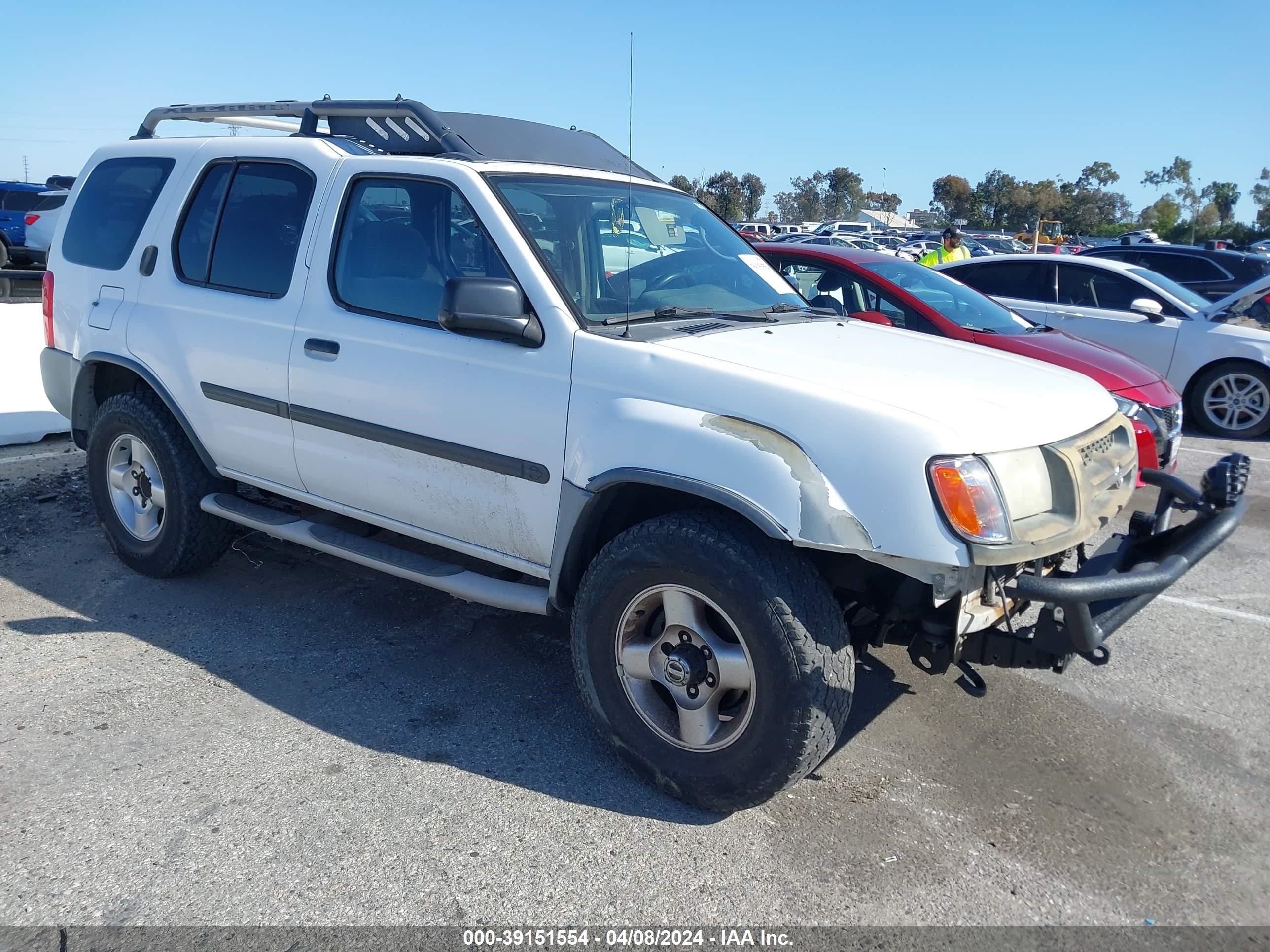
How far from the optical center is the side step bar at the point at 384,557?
12.1ft

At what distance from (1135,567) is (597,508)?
173cm

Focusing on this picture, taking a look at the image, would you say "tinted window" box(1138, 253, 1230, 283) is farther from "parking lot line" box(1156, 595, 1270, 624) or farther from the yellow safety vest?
"parking lot line" box(1156, 595, 1270, 624)

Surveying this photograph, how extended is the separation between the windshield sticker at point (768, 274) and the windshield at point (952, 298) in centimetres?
302

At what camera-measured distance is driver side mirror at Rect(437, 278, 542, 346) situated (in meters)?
3.39

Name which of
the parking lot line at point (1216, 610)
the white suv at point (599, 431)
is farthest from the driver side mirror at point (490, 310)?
the parking lot line at point (1216, 610)

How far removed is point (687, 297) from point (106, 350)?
9.39ft

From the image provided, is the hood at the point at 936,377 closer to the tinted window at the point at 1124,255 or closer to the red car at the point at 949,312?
the red car at the point at 949,312

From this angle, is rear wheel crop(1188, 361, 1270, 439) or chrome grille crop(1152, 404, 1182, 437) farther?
rear wheel crop(1188, 361, 1270, 439)

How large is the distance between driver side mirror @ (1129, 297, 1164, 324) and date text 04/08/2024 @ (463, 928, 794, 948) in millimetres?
7893

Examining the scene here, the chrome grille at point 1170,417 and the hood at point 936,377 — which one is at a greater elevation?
the hood at point 936,377

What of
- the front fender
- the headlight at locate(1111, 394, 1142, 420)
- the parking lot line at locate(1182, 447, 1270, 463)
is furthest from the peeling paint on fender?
the parking lot line at locate(1182, 447, 1270, 463)

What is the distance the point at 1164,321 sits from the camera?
31.4ft

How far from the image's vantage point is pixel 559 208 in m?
3.97

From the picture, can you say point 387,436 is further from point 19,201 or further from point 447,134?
point 19,201
